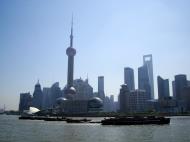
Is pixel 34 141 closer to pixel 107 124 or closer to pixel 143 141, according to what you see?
pixel 143 141

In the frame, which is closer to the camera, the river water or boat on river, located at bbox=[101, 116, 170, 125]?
the river water

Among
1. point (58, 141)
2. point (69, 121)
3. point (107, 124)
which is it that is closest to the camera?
point (58, 141)

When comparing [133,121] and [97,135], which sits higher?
[133,121]

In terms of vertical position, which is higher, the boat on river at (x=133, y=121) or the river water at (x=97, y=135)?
the boat on river at (x=133, y=121)

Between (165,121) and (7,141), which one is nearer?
(7,141)

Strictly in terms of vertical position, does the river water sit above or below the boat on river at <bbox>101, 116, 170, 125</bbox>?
below

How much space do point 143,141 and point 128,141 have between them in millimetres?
4072

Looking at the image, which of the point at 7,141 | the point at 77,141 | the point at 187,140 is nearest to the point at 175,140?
the point at 187,140

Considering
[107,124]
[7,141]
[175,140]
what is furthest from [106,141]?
[107,124]

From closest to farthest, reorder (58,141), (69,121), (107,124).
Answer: (58,141), (107,124), (69,121)

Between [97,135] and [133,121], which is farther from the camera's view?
[133,121]

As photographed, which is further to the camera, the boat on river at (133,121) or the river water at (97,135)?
the boat on river at (133,121)

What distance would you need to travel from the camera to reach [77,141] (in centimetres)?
7719

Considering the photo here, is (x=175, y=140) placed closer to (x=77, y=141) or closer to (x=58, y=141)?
(x=77, y=141)
